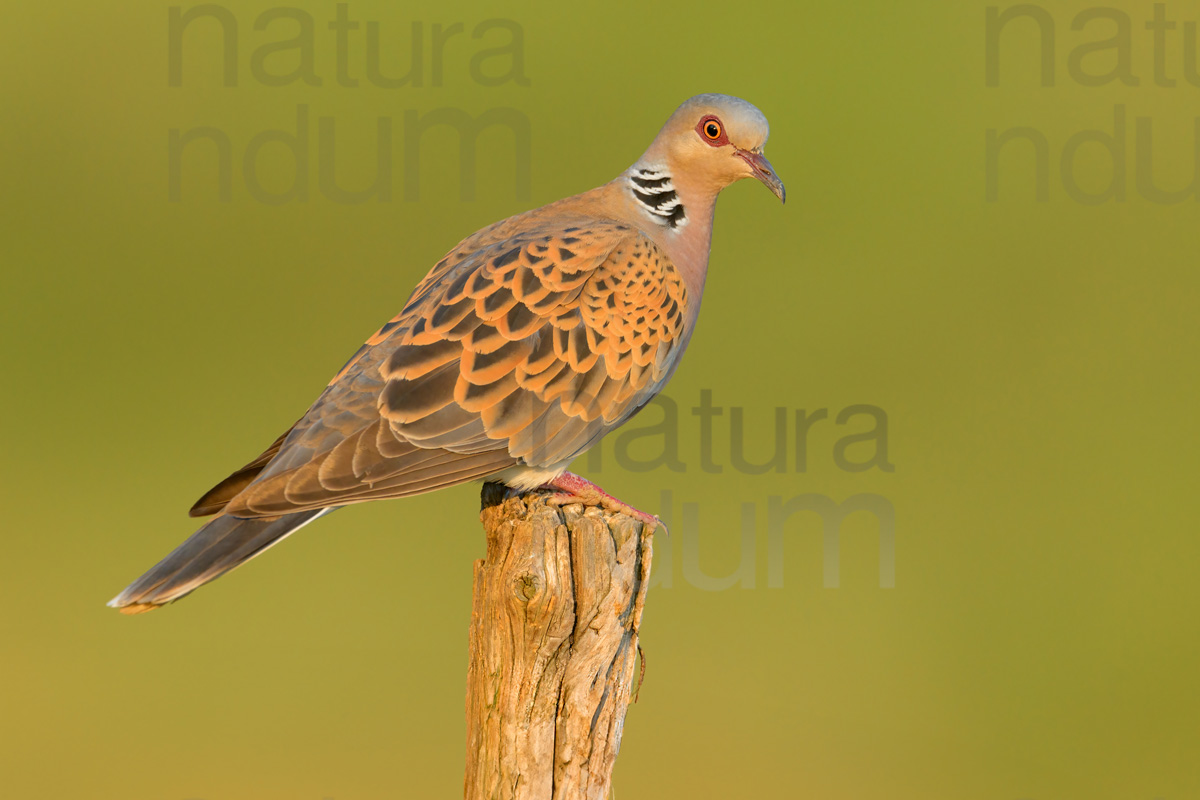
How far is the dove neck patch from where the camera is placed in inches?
166

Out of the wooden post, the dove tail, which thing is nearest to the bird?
the dove tail

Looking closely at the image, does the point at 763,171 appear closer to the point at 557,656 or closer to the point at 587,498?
the point at 587,498

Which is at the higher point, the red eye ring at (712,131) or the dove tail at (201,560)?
the red eye ring at (712,131)

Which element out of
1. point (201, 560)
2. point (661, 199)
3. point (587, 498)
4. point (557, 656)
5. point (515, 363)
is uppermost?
point (661, 199)

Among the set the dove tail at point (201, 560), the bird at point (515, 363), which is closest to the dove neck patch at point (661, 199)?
the bird at point (515, 363)

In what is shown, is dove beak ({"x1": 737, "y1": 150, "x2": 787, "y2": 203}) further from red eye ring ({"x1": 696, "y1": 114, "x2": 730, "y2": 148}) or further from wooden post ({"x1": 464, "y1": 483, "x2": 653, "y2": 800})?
wooden post ({"x1": 464, "y1": 483, "x2": 653, "y2": 800})

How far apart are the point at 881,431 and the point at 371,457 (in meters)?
5.02

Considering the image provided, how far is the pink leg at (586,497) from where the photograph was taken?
3.40 m

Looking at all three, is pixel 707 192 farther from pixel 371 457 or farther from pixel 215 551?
pixel 215 551

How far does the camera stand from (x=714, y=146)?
417 cm

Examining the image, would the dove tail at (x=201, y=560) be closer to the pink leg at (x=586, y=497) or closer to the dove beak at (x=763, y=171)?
the pink leg at (x=586, y=497)

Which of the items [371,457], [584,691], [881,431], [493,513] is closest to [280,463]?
[371,457]

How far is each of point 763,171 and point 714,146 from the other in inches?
8.0

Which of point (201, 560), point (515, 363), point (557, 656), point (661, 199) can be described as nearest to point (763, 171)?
point (661, 199)
